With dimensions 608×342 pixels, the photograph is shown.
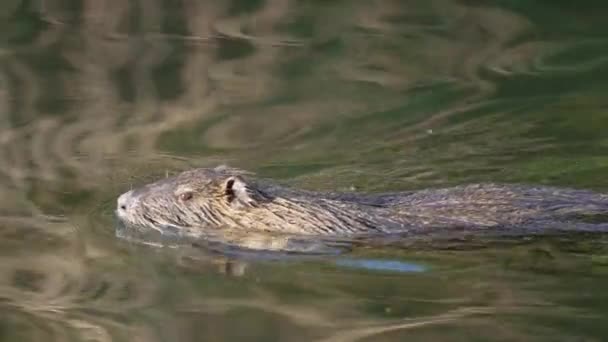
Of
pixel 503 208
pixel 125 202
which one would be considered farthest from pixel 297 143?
pixel 503 208

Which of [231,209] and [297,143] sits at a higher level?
[297,143]

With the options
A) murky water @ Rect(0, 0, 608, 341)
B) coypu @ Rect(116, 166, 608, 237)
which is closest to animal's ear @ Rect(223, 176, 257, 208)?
coypu @ Rect(116, 166, 608, 237)

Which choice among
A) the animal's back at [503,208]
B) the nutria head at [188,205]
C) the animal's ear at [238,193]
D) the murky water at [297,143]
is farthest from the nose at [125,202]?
the animal's back at [503,208]

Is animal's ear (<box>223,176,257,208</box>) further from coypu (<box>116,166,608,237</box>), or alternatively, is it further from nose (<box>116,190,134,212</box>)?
nose (<box>116,190,134,212</box>)

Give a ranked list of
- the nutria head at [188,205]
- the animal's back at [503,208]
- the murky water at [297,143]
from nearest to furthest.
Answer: the murky water at [297,143], the animal's back at [503,208], the nutria head at [188,205]

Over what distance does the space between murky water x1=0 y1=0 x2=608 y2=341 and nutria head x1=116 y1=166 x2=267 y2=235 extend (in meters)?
0.19

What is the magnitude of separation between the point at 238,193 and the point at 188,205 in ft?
0.91

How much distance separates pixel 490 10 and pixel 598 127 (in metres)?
3.59

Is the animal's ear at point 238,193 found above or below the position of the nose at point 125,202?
above

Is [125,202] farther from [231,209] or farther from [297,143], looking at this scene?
[297,143]

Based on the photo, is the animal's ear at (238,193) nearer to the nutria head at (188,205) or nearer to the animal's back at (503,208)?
the nutria head at (188,205)

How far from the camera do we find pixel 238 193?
6805 mm

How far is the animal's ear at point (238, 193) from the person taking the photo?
6754 mm

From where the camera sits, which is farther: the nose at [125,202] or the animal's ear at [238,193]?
the nose at [125,202]
